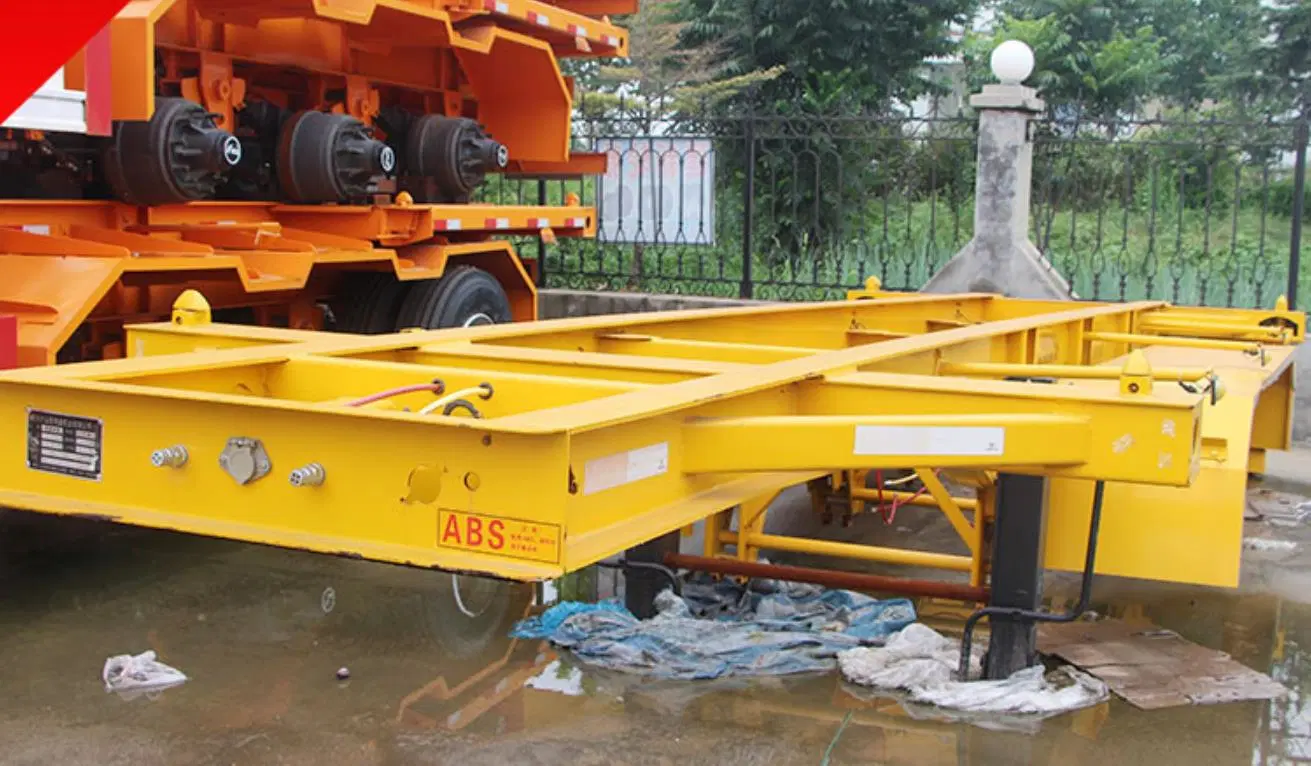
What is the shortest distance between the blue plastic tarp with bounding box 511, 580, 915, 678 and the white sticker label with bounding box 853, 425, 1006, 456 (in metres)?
1.64

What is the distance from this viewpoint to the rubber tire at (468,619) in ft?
15.4

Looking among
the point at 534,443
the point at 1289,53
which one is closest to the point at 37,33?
the point at 534,443

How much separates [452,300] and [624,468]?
Answer: 18.7 ft

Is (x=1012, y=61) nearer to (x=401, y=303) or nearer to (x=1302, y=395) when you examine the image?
(x=1302, y=395)

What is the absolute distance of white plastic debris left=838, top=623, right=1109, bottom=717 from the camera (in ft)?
13.4

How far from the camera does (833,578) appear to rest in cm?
464

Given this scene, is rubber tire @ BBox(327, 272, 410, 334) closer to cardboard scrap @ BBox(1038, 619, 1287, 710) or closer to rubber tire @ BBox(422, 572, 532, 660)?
rubber tire @ BBox(422, 572, 532, 660)

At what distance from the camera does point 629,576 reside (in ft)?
16.0

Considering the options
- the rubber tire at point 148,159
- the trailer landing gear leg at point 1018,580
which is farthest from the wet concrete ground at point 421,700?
the rubber tire at point 148,159

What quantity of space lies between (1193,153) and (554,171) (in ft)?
46.0

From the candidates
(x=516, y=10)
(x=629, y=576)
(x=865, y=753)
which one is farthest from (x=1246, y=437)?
(x=516, y=10)

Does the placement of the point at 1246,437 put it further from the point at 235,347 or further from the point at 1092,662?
the point at 235,347

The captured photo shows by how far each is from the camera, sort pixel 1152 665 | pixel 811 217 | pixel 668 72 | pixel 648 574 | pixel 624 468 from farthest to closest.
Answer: pixel 668 72, pixel 811 217, pixel 648 574, pixel 1152 665, pixel 624 468

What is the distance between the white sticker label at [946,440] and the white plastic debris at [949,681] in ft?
4.63
